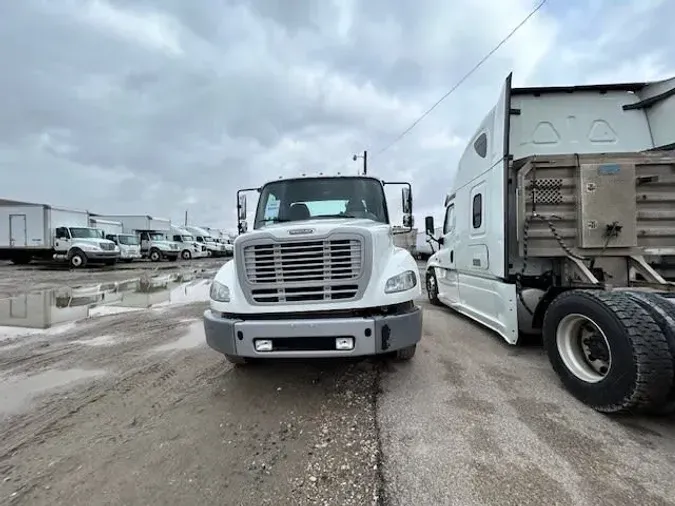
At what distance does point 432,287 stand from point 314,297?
5.55 metres

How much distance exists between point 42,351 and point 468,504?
5.59 m

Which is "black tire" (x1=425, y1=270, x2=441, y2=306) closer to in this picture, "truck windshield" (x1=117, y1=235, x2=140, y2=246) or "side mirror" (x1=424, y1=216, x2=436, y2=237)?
"side mirror" (x1=424, y1=216, x2=436, y2=237)

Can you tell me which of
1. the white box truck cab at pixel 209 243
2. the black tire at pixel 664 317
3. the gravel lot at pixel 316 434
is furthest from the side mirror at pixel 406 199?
the white box truck cab at pixel 209 243

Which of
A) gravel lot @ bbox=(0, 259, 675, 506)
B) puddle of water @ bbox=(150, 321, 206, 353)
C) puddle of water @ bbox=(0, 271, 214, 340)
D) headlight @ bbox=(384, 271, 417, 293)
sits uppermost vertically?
headlight @ bbox=(384, 271, 417, 293)

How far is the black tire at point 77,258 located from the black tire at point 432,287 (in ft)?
69.1

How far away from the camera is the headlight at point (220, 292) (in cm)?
354

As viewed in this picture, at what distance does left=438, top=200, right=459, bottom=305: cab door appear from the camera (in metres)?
6.77

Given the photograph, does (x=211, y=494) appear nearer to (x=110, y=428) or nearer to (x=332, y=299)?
(x=110, y=428)

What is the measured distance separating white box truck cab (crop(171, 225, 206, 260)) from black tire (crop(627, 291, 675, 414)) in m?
33.2

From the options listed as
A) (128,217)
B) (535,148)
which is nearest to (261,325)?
(535,148)

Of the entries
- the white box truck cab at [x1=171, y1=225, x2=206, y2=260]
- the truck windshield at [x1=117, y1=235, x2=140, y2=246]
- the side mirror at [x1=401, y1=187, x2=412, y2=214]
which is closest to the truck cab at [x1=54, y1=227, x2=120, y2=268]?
the truck windshield at [x1=117, y1=235, x2=140, y2=246]

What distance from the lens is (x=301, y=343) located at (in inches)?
127

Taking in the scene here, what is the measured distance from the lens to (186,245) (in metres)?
32.7

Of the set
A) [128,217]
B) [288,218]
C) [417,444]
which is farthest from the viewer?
[128,217]
